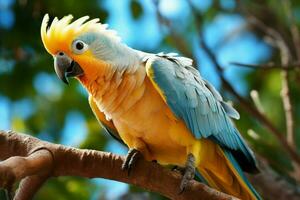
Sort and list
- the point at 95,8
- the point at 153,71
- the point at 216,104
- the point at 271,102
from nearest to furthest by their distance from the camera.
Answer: the point at 153,71
the point at 216,104
the point at 95,8
the point at 271,102

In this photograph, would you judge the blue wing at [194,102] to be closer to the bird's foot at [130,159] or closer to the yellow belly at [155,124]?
the yellow belly at [155,124]

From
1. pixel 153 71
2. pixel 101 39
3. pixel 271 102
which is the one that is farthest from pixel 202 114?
pixel 271 102

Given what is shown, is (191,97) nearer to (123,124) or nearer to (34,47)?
(123,124)

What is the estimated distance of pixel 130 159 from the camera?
2.06 metres

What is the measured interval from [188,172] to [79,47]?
23.0 inches

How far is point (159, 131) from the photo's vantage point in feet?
7.25

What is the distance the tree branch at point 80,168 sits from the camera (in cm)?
178

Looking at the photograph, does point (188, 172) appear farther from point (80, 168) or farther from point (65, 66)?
point (65, 66)

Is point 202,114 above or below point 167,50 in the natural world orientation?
above

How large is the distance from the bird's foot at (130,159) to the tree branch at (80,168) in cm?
2

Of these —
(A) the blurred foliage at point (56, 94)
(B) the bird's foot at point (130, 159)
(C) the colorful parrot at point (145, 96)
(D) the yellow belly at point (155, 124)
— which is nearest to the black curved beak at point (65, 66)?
(C) the colorful parrot at point (145, 96)

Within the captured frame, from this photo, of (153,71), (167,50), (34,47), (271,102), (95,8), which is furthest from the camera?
(167,50)

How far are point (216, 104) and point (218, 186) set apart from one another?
347mm

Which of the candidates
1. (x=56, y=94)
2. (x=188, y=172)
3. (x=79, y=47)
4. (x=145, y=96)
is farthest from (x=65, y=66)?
(x=56, y=94)
